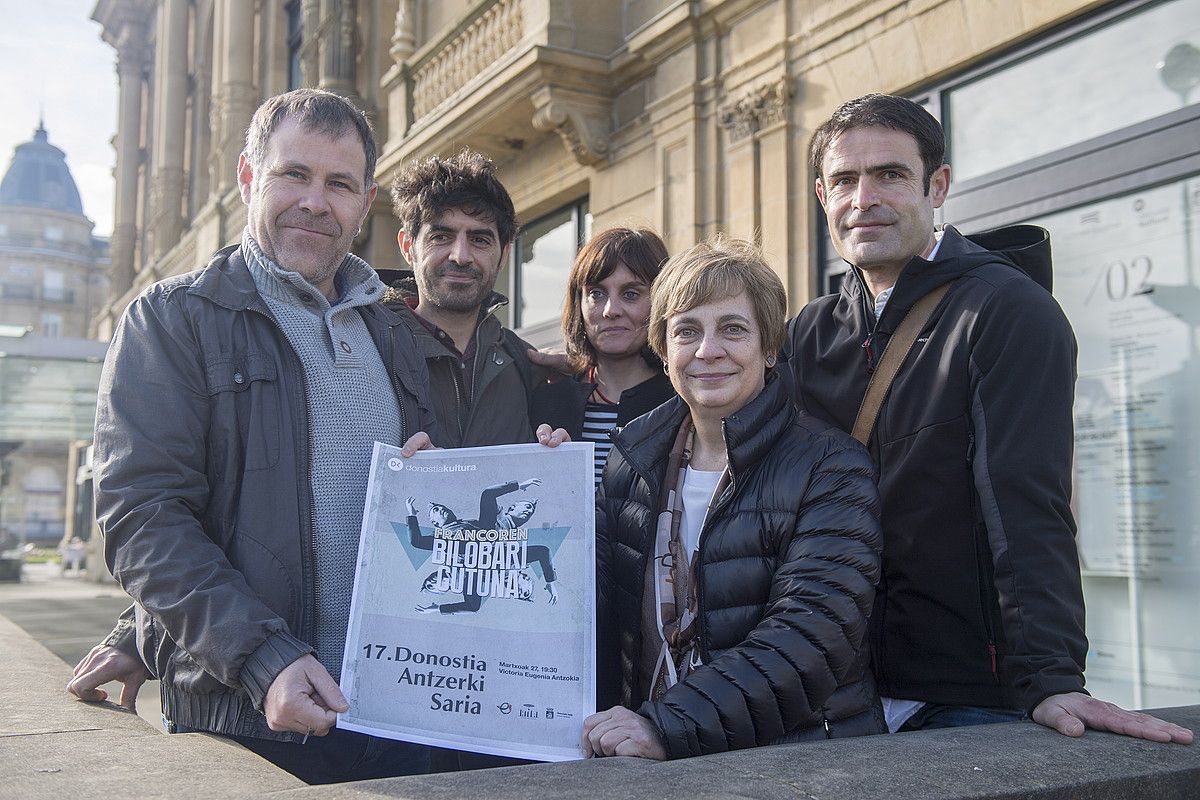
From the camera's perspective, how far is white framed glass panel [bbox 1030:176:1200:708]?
16.6 ft

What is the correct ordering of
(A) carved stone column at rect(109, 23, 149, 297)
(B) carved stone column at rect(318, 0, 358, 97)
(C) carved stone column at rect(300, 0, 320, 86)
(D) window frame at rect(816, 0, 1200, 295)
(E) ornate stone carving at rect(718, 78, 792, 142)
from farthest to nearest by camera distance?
(A) carved stone column at rect(109, 23, 149, 297)
(C) carved stone column at rect(300, 0, 320, 86)
(B) carved stone column at rect(318, 0, 358, 97)
(E) ornate stone carving at rect(718, 78, 792, 142)
(D) window frame at rect(816, 0, 1200, 295)

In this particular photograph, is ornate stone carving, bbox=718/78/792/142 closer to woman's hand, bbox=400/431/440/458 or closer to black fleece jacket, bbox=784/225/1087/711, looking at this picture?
black fleece jacket, bbox=784/225/1087/711

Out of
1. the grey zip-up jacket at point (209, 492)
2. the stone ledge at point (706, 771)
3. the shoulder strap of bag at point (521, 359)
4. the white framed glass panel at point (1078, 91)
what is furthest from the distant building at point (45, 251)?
the stone ledge at point (706, 771)

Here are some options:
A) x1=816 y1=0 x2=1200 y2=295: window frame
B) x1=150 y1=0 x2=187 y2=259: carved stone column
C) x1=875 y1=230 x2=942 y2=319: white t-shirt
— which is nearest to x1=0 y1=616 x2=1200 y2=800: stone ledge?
x1=875 y1=230 x2=942 y2=319: white t-shirt

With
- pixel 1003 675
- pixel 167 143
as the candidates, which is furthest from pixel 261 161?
pixel 167 143

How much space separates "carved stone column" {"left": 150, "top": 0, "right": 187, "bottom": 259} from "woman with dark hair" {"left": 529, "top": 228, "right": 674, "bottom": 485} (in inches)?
1047

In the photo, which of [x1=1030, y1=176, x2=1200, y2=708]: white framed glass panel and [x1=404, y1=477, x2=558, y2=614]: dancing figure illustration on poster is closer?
[x1=404, y1=477, x2=558, y2=614]: dancing figure illustration on poster

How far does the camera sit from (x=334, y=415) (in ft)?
8.20

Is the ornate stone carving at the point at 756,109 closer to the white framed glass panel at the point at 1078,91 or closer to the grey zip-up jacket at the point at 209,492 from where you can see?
the white framed glass panel at the point at 1078,91

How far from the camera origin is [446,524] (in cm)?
247

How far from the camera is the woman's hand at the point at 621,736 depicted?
1.99 m

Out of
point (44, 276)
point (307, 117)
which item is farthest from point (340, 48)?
point (44, 276)

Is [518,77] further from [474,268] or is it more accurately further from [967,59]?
[474,268]

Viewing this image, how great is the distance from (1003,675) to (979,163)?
180 inches
